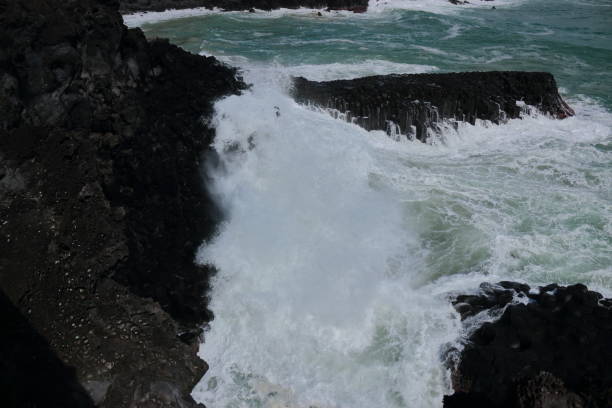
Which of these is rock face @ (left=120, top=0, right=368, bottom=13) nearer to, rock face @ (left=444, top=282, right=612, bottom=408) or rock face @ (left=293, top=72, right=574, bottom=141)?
rock face @ (left=293, top=72, right=574, bottom=141)

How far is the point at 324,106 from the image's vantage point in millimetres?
14016

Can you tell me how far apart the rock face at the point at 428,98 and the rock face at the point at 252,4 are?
74.2 feet

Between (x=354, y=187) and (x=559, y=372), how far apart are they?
19.0 ft

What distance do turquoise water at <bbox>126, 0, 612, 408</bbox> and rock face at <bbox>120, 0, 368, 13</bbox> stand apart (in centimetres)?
2368

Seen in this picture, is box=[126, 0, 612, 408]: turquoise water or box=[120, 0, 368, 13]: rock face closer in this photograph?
box=[126, 0, 612, 408]: turquoise water

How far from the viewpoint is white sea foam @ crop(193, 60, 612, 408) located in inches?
289

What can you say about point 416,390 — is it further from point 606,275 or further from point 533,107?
point 533,107

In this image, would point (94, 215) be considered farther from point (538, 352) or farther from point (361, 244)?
point (538, 352)

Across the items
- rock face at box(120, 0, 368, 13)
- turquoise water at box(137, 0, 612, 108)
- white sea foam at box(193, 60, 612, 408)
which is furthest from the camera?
rock face at box(120, 0, 368, 13)

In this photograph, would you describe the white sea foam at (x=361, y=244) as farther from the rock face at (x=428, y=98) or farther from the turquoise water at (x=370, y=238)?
the rock face at (x=428, y=98)

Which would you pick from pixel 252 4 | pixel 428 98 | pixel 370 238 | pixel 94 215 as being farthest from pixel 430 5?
pixel 94 215

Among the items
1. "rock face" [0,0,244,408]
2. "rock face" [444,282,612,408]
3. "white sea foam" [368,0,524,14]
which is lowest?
"rock face" [444,282,612,408]

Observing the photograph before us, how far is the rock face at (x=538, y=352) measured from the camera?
609cm

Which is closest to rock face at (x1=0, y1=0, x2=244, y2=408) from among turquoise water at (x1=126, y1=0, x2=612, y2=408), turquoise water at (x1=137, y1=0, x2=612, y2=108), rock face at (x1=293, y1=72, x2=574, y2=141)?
turquoise water at (x1=126, y1=0, x2=612, y2=408)
